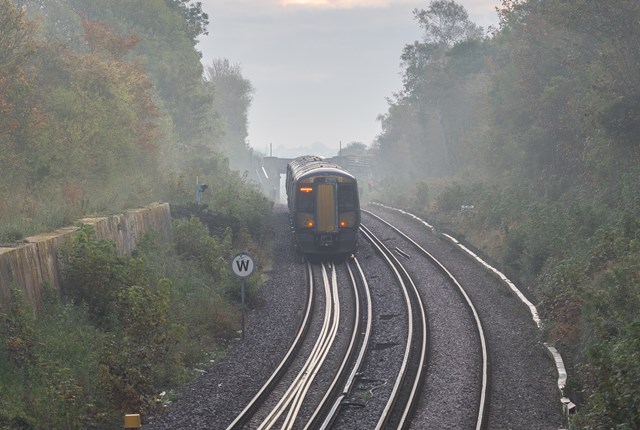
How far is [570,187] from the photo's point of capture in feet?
109

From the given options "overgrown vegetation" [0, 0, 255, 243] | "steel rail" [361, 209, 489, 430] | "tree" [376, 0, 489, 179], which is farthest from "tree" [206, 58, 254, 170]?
"steel rail" [361, 209, 489, 430]

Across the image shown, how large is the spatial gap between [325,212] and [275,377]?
13120 mm

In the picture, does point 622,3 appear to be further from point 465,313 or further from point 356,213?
Answer: point 465,313

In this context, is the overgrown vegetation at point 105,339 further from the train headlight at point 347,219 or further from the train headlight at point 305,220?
the train headlight at point 347,219

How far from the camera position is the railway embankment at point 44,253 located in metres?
12.9

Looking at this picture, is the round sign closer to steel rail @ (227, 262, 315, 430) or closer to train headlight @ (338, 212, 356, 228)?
steel rail @ (227, 262, 315, 430)

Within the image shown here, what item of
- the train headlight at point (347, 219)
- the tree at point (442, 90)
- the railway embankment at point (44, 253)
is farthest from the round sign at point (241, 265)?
the tree at point (442, 90)

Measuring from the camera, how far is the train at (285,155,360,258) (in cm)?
2741

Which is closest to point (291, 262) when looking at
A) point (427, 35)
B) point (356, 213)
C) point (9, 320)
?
point (356, 213)

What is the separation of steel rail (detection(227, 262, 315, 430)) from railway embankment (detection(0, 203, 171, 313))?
4.17 m

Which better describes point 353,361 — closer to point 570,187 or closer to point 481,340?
point 481,340

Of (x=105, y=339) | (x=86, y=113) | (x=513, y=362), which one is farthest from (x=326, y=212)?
(x=105, y=339)

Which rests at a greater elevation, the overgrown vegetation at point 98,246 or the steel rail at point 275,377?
the overgrown vegetation at point 98,246

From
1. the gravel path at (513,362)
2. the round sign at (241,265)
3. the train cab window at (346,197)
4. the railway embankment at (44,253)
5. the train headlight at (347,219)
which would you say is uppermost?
the railway embankment at (44,253)
